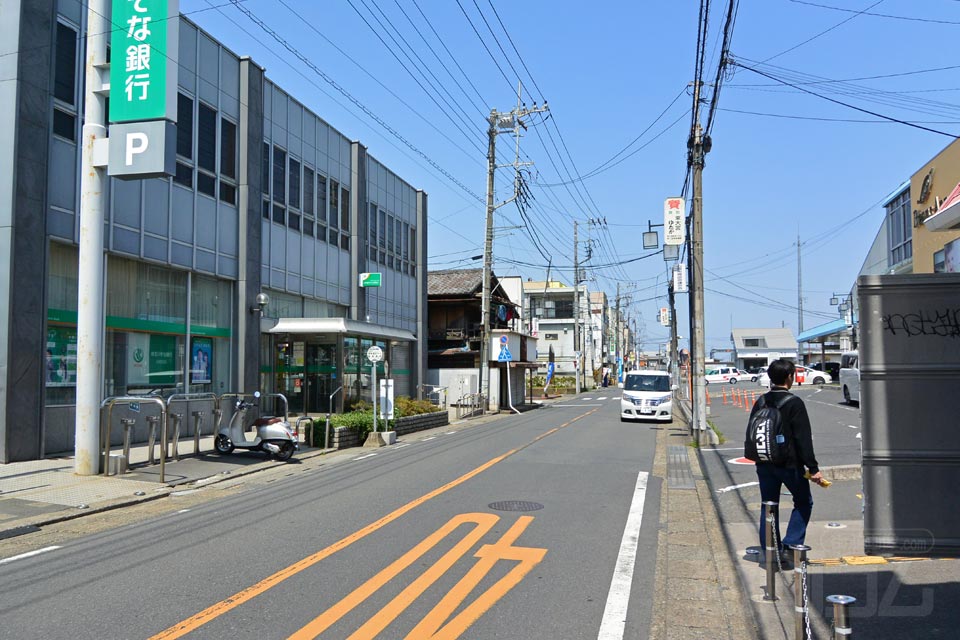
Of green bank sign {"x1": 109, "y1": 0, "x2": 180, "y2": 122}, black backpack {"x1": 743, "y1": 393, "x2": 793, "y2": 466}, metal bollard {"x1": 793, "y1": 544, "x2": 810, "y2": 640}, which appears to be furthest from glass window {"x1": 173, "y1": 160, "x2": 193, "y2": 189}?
metal bollard {"x1": 793, "y1": 544, "x2": 810, "y2": 640}

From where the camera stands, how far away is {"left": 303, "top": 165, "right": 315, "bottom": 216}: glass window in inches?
978

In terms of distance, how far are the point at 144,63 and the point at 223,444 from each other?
7454mm

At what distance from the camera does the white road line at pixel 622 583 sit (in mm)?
5347

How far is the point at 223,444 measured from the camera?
50.0ft

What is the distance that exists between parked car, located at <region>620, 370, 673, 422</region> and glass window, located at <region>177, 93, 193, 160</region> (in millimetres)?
16524

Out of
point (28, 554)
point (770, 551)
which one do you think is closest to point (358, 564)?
point (28, 554)

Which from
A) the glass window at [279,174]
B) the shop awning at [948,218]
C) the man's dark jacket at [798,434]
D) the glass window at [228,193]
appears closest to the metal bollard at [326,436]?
the glass window at [228,193]

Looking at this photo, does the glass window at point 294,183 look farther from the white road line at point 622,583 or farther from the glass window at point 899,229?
the glass window at point 899,229

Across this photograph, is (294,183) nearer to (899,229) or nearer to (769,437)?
(769,437)

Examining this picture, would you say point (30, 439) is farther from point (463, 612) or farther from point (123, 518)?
point (463, 612)

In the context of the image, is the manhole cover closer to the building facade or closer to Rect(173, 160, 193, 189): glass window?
the building facade

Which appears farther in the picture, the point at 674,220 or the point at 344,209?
the point at 344,209

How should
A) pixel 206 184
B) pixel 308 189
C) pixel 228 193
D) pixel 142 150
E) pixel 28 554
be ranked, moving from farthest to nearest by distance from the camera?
1. pixel 308 189
2. pixel 228 193
3. pixel 206 184
4. pixel 142 150
5. pixel 28 554

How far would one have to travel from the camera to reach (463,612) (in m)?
5.64
